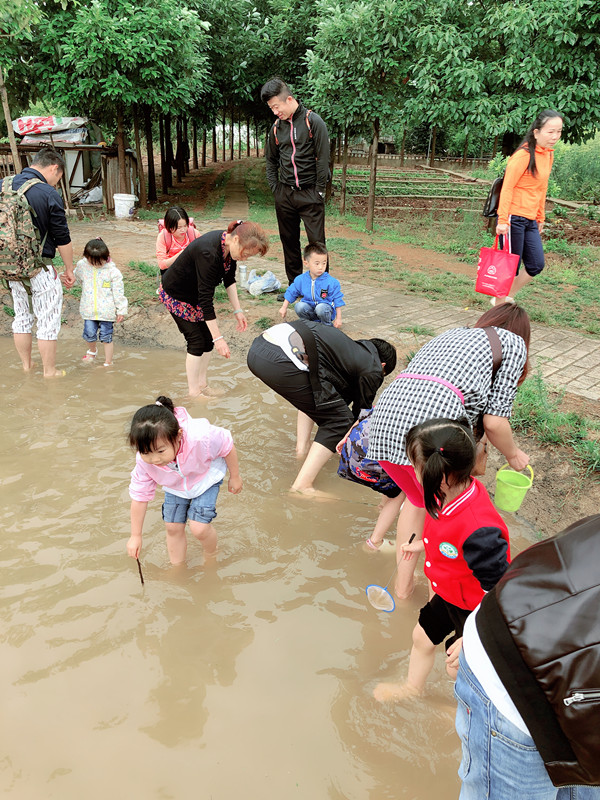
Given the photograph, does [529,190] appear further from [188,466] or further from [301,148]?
[188,466]

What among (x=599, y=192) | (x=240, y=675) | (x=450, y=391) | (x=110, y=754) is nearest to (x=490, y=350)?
(x=450, y=391)

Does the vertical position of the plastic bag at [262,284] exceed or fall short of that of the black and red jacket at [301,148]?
it falls short

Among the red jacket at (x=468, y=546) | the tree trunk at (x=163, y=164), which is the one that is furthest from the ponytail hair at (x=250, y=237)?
the tree trunk at (x=163, y=164)

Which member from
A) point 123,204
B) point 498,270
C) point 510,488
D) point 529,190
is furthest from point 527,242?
point 123,204

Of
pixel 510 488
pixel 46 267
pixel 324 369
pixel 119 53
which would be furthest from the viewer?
pixel 119 53

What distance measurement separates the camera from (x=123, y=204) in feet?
41.8

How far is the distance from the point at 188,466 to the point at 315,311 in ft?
9.19

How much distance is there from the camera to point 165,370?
5.86m

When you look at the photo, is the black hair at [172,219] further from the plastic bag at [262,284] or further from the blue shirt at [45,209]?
the plastic bag at [262,284]

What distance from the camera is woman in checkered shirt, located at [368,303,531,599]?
243 cm

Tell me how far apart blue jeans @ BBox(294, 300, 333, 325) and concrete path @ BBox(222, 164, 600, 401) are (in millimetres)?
573

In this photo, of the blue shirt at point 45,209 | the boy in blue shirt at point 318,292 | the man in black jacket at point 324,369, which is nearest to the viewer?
the man in black jacket at point 324,369

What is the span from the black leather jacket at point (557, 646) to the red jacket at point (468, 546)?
616mm

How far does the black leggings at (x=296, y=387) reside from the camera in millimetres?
3541
